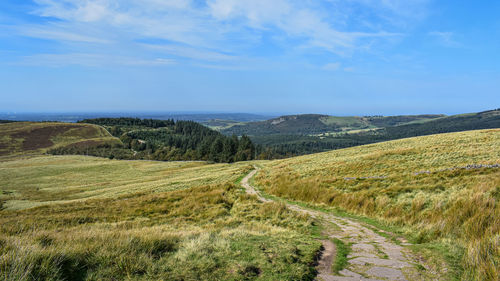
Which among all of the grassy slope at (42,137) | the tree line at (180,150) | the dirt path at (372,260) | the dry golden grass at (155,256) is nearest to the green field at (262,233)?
the dry golden grass at (155,256)

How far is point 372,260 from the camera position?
6.57 m

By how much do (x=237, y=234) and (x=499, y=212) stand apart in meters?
8.20

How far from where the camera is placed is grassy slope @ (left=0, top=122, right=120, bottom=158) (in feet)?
398

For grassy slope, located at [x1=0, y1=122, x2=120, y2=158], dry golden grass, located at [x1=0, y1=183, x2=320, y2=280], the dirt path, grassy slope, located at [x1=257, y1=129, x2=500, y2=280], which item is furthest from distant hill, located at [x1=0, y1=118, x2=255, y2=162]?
dry golden grass, located at [x1=0, y1=183, x2=320, y2=280]

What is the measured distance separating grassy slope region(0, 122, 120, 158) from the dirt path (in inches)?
5688

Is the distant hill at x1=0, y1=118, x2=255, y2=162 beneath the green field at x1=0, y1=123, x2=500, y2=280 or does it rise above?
beneath

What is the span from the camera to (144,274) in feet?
16.7

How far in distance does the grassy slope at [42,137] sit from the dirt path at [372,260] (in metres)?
144

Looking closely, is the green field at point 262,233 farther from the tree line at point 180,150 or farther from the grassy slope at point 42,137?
the grassy slope at point 42,137

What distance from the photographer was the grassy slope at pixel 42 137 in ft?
398

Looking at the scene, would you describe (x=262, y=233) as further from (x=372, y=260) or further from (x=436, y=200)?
(x=436, y=200)

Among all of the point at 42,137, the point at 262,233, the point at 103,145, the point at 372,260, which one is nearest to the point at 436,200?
the point at 372,260

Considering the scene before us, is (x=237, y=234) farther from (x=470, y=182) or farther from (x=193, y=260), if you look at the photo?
(x=470, y=182)

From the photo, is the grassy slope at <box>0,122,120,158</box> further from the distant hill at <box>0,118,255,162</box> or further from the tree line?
the tree line
